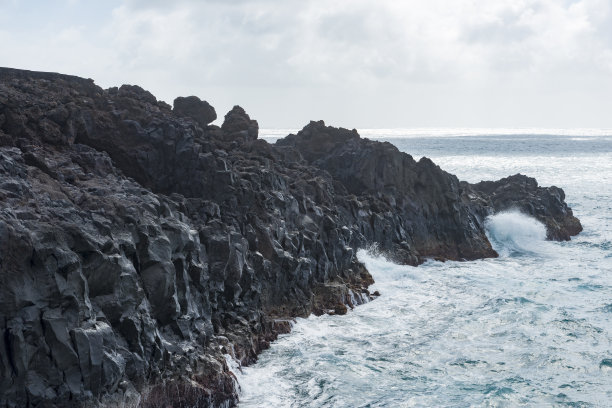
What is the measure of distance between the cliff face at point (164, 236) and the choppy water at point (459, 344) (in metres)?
2.10

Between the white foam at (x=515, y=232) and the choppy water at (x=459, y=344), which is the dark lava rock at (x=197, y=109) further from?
the white foam at (x=515, y=232)

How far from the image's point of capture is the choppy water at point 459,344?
29.4 meters

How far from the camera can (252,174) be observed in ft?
145

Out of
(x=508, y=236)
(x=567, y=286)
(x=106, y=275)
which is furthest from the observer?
(x=508, y=236)

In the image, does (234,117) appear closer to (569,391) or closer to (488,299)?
(488,299)

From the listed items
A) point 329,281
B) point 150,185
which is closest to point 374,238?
point 329,281

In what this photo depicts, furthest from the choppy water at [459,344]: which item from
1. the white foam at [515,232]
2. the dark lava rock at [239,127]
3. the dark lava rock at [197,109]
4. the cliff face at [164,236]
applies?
the dark lava rock at [197,109]

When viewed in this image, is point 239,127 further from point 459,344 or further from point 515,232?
point 459,344

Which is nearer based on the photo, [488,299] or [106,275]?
[106,275]

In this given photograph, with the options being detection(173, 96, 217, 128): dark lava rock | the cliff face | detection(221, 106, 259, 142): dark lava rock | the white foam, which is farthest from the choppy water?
detection(173, 96, 217, 128): dark lava rock

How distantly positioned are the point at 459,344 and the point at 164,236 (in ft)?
54.1

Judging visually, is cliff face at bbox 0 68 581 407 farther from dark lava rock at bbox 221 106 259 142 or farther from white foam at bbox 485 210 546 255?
white foam at bbox 485 210 546 255

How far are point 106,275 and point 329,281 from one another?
19.7 meters

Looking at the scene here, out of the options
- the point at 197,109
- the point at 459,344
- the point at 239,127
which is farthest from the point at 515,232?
the point at 459,344
